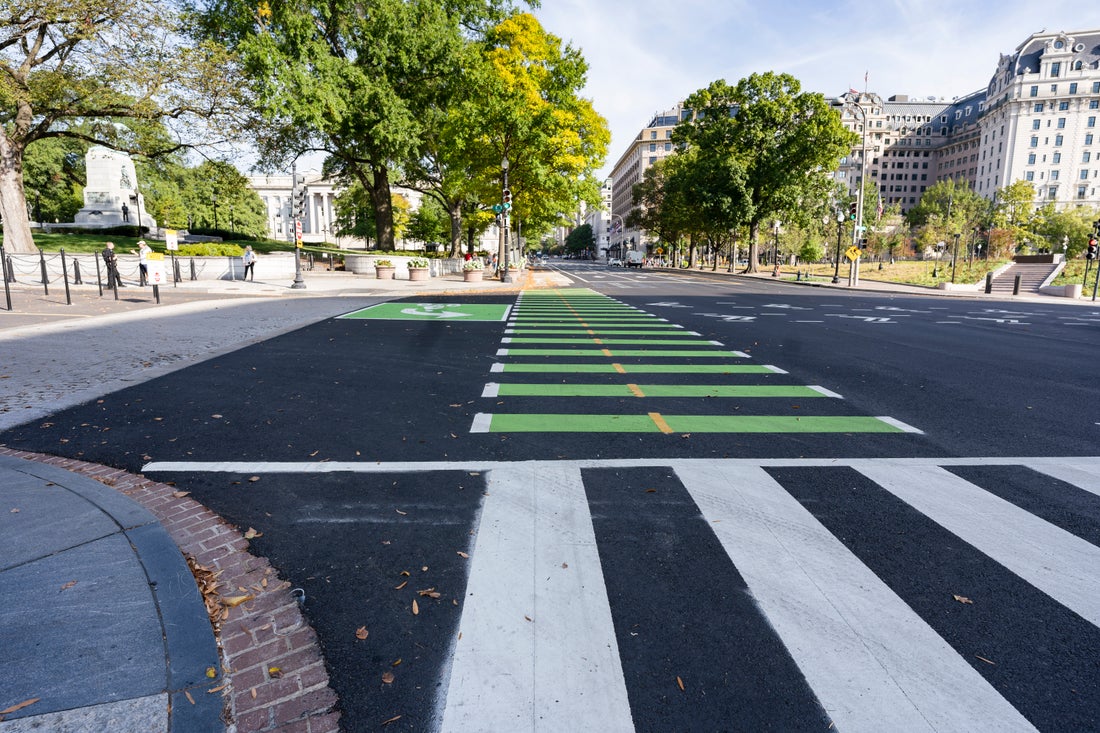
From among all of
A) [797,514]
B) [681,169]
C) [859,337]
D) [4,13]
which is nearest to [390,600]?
[797,514]

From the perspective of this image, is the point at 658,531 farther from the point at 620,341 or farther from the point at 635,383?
the point at 620,341

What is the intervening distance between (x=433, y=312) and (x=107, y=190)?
127 feet

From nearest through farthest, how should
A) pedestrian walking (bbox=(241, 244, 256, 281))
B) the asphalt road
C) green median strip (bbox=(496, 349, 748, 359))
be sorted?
the asphalt road, green median strip (bbox=(496, 349, 748, 359)), pedestrian walking (bbox=(241, 244, 256, 281))

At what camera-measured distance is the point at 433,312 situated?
58.2 feet

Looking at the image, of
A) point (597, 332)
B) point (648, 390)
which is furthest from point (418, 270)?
point (648, 390)

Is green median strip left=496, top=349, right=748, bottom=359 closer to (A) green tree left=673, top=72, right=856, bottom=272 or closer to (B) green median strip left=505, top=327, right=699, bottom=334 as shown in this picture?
(B) green median strip left=505, top=327, right=699, bottom=334

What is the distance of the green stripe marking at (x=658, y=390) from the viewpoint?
757 cm

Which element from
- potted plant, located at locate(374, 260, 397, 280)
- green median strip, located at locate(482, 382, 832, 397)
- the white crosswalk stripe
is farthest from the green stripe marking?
potted plant, located at locate(374, 260, 397, 280)

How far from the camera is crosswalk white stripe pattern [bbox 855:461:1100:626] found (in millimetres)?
3182

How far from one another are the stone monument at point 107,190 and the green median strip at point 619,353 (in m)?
42.0

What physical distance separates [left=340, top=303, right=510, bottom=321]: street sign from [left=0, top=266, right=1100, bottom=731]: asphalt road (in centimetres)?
749

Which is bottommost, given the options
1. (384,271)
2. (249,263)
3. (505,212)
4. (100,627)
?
(100,627)

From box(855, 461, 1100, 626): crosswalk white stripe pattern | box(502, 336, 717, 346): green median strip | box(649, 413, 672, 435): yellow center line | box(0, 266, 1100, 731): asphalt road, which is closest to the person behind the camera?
box(0, 266, 1100, 731): asphalt road

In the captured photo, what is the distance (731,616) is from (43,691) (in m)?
2.85
